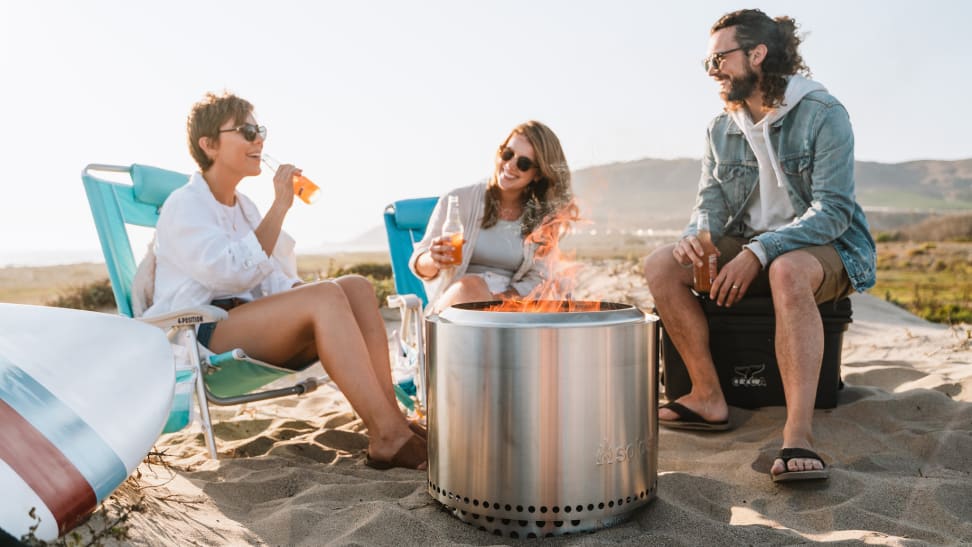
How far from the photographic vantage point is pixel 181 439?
3510mm

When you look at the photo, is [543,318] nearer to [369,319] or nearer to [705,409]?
[369,319]

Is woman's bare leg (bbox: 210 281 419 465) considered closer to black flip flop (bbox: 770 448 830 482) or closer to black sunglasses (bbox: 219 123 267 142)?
black sunglasses (bbox: 219 123 267 142)

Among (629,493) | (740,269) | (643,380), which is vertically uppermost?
(740,269)

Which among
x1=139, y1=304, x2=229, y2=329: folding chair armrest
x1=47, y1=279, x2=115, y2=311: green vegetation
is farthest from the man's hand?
x1=47, y1=279, x2=115, y2=311: green vegetation

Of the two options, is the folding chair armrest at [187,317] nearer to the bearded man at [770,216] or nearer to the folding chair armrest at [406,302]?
the folding chair armrest at [406,302]

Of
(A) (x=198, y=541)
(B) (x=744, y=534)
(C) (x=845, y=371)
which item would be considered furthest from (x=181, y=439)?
(C) (x=845, y=371)

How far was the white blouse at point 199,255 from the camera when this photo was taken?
9.64 feet

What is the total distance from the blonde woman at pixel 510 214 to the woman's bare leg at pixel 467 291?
0.16m

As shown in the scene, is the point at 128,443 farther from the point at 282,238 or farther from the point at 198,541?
the point at 282,238

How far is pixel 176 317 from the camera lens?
280 centimetres

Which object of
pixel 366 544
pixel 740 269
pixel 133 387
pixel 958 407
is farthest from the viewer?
pixel 958 407

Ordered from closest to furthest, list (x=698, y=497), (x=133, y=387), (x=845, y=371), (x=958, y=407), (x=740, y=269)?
1. (x=133, y=387)
2. (x=698, y=497)
3. (x=740, y=269)
4. (x=958, y=407)
5. (x=845, y=371)

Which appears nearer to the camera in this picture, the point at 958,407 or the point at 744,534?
the point at 744,534

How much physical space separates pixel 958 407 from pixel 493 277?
79.1 inches
